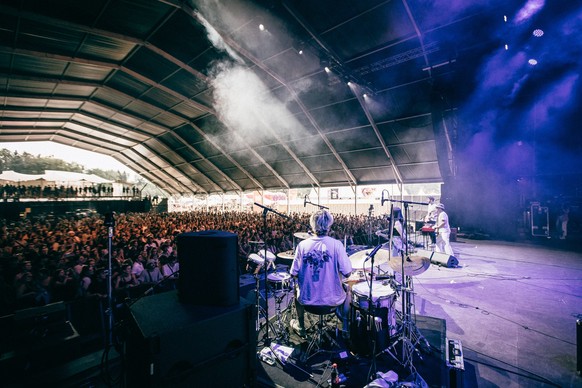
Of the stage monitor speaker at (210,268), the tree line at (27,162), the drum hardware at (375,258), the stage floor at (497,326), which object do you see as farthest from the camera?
the tree line at (27,162)

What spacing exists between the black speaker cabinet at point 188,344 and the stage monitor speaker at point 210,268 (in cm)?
6

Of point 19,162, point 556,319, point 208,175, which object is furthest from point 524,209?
point 19,162

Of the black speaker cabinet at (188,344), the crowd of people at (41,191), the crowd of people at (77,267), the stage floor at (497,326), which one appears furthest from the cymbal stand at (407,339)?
the crowd of people at (41,191)

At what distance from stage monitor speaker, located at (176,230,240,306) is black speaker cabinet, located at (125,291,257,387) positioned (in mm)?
62

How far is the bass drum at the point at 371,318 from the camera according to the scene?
3193 millimetres

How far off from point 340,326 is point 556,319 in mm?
3530

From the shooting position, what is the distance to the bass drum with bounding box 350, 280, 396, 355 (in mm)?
3193

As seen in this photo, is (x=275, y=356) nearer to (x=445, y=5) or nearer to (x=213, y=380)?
(x=213, y=380)

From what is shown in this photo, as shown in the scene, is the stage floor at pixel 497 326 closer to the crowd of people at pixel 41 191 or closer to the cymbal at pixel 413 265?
the cymbal at pixel 413 265

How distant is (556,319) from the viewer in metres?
4.30

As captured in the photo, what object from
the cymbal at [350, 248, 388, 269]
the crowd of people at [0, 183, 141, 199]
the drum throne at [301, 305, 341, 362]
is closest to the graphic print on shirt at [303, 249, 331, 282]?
the drum throne at [301, 305, 341, 362]

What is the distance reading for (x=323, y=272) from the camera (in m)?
3.29

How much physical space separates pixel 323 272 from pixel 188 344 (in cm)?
205

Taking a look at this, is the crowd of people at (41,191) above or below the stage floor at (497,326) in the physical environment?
above
